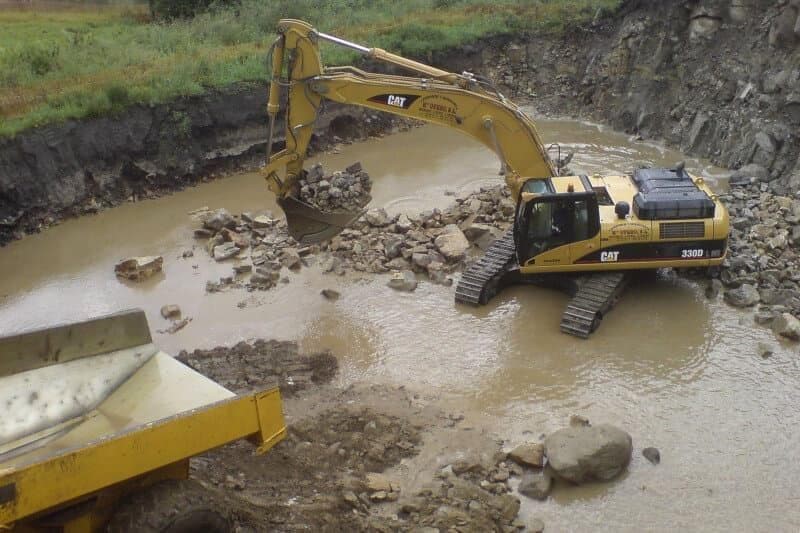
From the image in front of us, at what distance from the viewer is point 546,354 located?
1004 centimetres

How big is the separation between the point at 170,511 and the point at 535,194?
6.72m

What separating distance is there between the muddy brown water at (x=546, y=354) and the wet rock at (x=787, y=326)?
0.65 feet

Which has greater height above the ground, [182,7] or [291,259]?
[182,7]

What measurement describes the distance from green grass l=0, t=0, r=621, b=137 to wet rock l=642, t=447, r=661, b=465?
1274 centimetres

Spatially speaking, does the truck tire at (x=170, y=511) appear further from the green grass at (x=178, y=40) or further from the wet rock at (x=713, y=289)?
the green grass at (x=178, y=40)

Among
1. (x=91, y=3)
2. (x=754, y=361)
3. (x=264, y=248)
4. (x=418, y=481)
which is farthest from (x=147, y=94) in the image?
(x=91, y=3)

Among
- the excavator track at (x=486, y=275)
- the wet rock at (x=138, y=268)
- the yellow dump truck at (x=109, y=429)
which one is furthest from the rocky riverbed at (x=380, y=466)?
the wet rock at (x=138, y=268)

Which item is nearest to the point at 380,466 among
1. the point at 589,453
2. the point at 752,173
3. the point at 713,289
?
the point at 589,453

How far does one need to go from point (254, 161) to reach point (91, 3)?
50.6 feet

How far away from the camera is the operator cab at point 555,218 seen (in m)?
10.4

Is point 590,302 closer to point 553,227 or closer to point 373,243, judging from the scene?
point 553,227

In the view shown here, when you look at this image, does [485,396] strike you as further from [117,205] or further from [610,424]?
[117,205]

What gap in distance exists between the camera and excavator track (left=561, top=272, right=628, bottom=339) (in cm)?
1026

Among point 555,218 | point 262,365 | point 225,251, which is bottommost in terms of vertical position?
point 262,365
